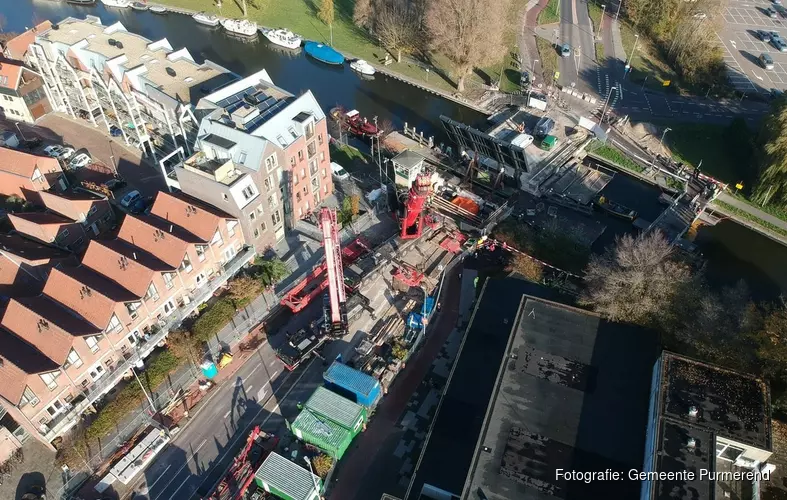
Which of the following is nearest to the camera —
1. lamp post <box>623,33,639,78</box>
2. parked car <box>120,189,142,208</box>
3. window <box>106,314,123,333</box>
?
window <box>106,314,123,333</box>

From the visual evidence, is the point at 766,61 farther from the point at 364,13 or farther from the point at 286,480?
the point at 286,480

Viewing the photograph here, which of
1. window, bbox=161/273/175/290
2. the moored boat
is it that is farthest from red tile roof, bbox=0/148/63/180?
the moored boat

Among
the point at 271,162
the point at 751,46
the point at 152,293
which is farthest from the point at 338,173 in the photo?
the point at 751,46

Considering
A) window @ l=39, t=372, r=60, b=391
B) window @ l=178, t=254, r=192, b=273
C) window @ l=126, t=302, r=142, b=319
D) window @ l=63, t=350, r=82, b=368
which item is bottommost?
window @ l=39, t=372, r=60, b=391

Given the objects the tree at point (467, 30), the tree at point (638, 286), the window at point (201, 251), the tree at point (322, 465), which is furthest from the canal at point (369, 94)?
the tree at point (322, 465)

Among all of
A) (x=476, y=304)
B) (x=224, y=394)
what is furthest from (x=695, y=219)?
(x=224, y=394)

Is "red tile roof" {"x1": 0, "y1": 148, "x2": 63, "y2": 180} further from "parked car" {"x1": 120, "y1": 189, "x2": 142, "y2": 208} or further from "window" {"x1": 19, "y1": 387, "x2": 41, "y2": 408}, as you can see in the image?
"window" {"x1": 19, "y1": 387, "x2": 41, "y2": 408}

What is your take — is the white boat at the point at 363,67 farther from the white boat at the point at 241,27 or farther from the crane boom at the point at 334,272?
the crane boom at the point at 334,272
